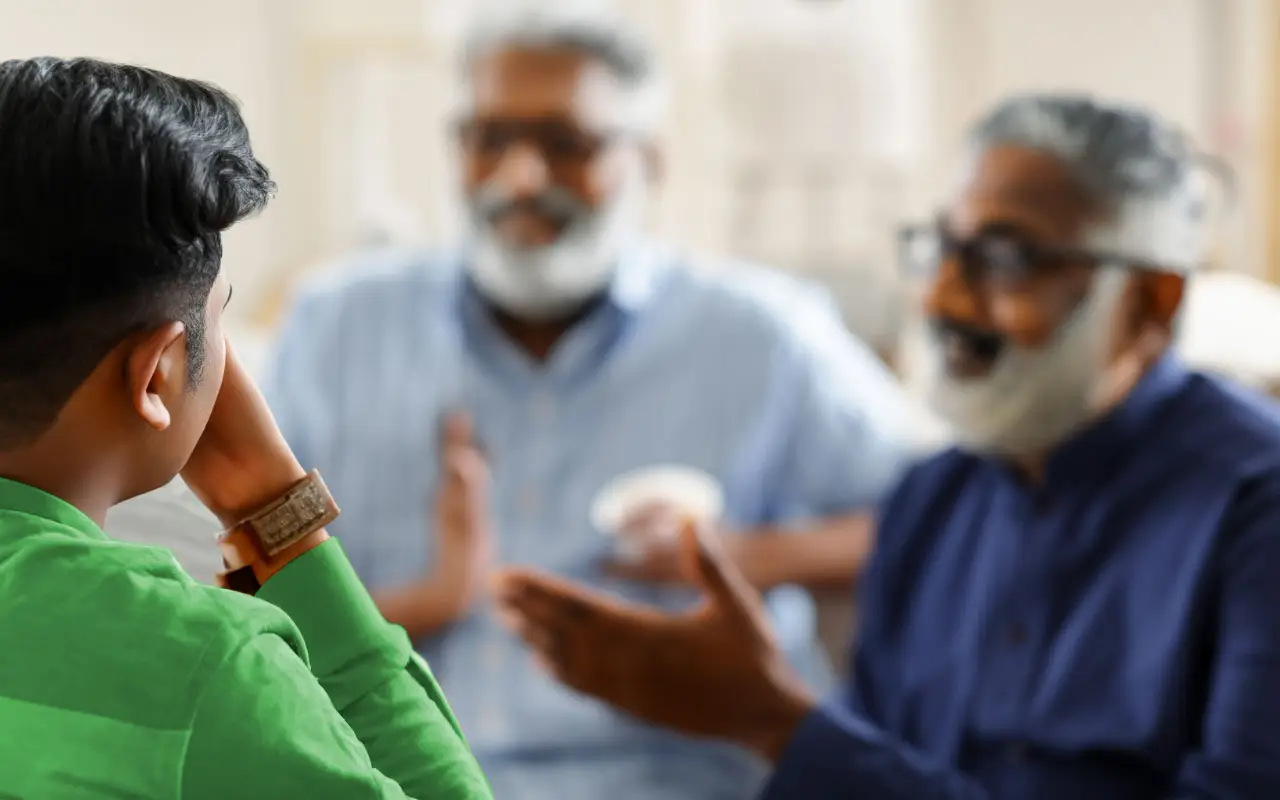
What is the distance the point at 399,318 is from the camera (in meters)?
1.95

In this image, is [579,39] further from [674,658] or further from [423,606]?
[674,658]

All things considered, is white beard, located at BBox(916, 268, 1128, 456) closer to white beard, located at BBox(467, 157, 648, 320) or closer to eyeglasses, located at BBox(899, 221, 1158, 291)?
eyeglasses, located at BBox(899, 221, 1158, 291)

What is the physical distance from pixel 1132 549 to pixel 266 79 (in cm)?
174

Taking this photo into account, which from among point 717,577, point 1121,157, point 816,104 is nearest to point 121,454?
point 717,577

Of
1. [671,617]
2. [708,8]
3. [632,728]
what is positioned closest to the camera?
[671,617]

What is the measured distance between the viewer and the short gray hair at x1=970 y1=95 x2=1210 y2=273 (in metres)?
1.42

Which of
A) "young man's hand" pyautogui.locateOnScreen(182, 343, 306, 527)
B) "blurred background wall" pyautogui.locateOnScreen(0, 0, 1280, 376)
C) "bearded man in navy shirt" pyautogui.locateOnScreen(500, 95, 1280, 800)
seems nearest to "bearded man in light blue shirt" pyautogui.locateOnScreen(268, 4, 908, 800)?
"bearded man in navy shirt" pyautogui.locateOnScreen(500, 95, 1280, 800)

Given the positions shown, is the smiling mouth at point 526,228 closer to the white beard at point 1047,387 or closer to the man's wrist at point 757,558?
the man's wrist at point 757,558

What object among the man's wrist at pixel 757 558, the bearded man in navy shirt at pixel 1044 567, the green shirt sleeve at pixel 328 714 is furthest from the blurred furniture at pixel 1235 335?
the green shirt sleeve at pixel 328 714

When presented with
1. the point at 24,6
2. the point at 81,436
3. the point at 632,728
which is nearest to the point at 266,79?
the point at 632,728

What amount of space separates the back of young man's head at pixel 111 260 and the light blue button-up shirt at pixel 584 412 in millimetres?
1209

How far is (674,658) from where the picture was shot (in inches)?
47.8

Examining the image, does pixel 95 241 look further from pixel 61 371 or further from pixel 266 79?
pixel 266 79

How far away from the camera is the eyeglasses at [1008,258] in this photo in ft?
4.70
